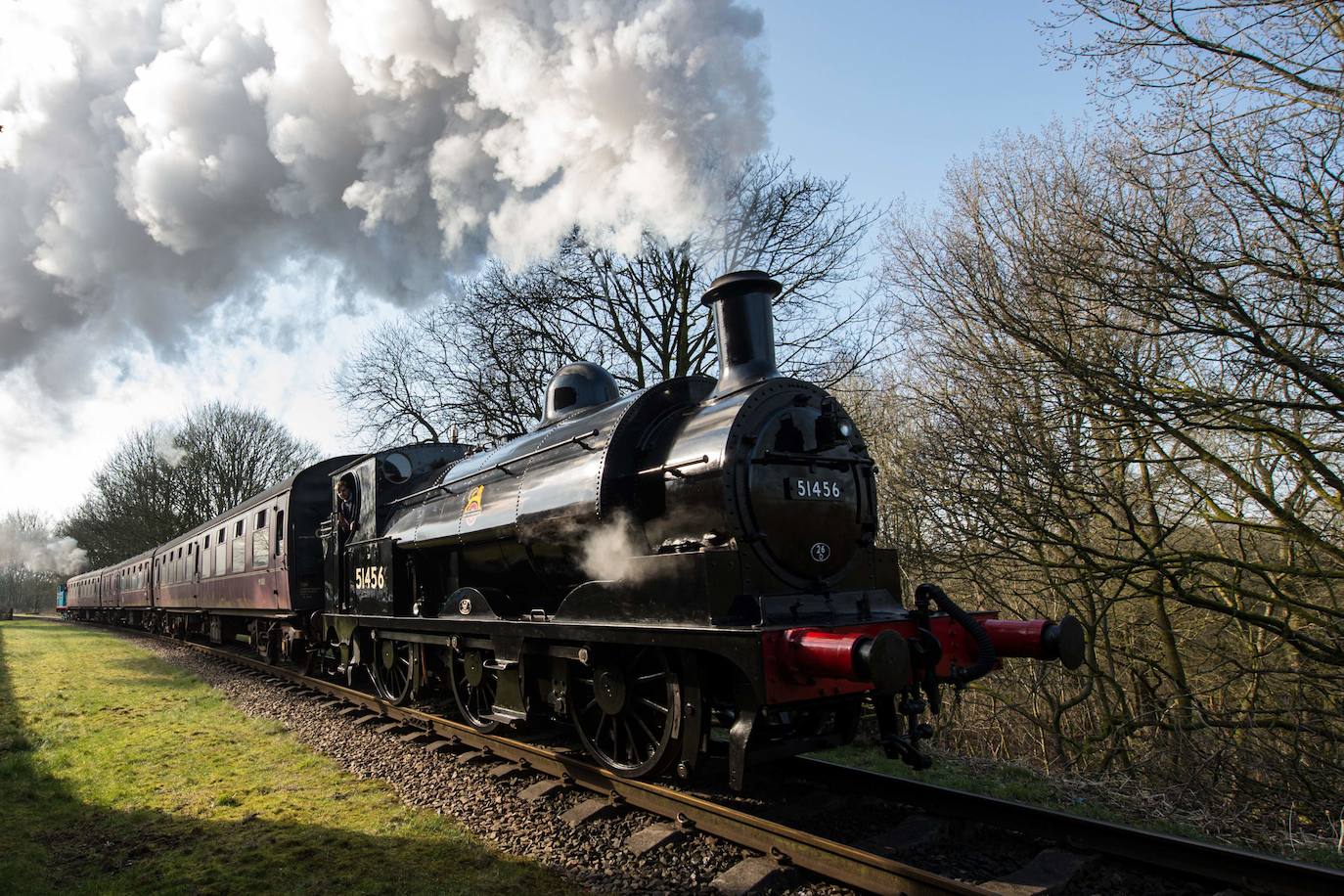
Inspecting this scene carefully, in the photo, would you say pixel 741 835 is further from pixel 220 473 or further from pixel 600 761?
pixel 220 473

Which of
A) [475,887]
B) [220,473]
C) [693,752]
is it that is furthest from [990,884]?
[220,473]

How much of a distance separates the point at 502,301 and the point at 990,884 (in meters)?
16.7

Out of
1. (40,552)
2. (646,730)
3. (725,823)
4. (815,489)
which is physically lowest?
(725,823)

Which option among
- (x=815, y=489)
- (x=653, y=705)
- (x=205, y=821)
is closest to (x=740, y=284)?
(x=815, y=489)

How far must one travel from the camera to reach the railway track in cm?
372

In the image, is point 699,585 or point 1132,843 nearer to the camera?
point 1132,843

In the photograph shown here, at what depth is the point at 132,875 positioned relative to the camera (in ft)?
15.0

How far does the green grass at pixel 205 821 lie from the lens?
14.6 feet

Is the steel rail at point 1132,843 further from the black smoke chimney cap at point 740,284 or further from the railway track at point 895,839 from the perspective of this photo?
the black smoke chimney cap at point 740,284

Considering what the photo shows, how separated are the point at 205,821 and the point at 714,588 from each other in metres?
3.89

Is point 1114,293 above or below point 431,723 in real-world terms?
above

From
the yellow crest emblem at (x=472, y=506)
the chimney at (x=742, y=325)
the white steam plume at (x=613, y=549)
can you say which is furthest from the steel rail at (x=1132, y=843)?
the yellow crest emblem at (x=472, y=506)

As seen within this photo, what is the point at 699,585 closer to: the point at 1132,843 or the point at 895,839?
the point at 895,839

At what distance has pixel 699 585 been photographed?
4891mm
